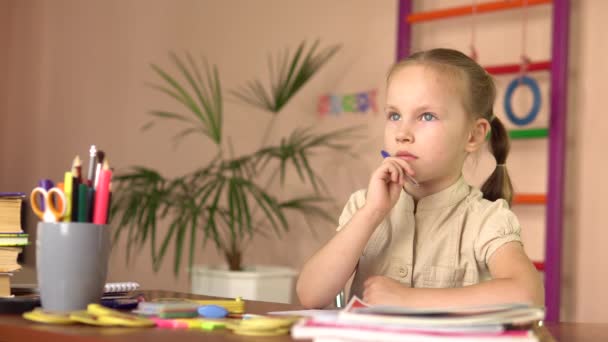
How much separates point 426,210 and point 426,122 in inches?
5.9

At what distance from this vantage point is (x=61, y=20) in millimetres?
4473

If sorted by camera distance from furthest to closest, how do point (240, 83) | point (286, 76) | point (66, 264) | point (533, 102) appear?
point (240, 83), point (286, 76), point (533, 102), point (66, 264)

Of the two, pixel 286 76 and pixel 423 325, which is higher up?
pixel 286 76

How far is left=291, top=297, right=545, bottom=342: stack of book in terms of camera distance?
0.68 metres

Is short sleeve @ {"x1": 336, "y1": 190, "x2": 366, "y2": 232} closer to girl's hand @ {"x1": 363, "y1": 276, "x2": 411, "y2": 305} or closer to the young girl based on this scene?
the young girl

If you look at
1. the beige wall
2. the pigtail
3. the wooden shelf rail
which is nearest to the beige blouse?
the pigtail

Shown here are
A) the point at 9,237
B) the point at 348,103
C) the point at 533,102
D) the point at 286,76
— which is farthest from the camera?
the point at 286,76

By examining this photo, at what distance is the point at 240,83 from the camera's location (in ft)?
11.4

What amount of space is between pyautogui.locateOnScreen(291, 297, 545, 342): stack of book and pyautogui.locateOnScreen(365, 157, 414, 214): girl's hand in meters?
0.46

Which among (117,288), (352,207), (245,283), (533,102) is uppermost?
(533,102)

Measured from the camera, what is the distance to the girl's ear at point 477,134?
1363 millimetres

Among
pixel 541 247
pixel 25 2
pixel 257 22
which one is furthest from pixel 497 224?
pixel 25 2

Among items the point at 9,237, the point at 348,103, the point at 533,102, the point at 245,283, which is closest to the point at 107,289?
the point at 9,237

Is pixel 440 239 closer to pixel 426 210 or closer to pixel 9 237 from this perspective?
pixel 426 210
